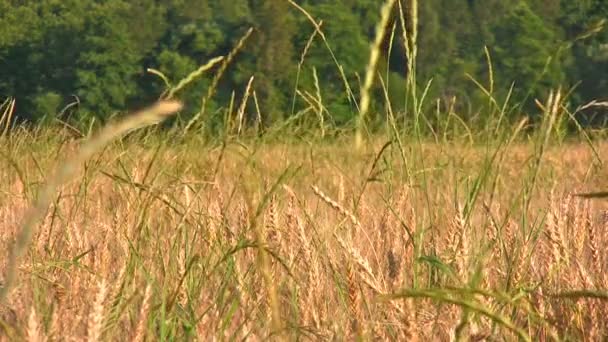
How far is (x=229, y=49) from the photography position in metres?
43.6

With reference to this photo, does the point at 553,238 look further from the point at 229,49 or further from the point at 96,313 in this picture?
the point at 229,49

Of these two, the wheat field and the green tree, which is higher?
the green tree

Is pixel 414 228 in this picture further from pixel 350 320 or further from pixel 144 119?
pixel 144 119

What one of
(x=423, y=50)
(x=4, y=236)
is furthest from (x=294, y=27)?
(x=4, y=236)

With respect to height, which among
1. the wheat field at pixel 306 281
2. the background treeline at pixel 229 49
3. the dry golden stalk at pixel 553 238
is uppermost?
the background treeline at pixel 229 49

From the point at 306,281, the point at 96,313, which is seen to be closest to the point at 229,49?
the point at 306,281

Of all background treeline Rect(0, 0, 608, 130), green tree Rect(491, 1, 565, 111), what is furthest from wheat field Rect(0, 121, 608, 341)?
green tree Rect(491, 1, 565, 111)

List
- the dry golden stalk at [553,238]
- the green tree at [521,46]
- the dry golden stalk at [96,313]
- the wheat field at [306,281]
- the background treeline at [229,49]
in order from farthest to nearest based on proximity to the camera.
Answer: the green tree at [521,46]
the background treeline at [229,49]
the dry golden stalk at [553,238]
the wheat field at [306,281]
the dry golden stalk at [96,313]

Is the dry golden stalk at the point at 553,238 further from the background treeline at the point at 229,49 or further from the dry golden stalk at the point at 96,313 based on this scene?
the background treeline at the point at 229,49

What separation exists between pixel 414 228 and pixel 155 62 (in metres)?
47.8

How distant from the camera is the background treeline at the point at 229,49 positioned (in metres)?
39.7

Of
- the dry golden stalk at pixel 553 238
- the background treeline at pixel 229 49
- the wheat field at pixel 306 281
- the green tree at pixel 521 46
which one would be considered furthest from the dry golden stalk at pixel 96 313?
the green tree at pixel 521 46

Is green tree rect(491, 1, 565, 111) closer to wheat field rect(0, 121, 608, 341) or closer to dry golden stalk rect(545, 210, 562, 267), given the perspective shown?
wheat field rect(0, 121, 608, 341)

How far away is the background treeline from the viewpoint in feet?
130
